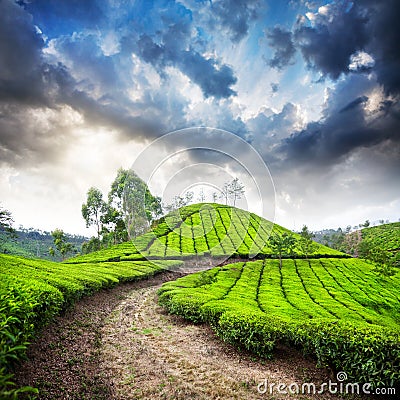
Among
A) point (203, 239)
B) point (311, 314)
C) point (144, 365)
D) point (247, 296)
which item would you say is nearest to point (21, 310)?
point (144, 365)

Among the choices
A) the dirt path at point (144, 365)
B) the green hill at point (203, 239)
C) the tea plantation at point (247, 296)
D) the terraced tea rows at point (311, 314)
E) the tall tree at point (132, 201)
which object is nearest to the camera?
the dirt path at point (144, 365)

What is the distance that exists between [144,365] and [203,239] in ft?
141

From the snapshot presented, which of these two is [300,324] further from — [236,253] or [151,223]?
[151,223]

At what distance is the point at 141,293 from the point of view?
2216 cm

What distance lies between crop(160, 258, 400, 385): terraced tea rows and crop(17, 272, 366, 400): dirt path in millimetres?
718

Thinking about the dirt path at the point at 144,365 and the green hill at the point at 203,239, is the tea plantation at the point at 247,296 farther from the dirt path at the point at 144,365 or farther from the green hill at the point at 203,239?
the dirt path at the point at 144,365

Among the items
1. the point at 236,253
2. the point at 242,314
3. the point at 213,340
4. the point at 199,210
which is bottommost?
the point at 213,340

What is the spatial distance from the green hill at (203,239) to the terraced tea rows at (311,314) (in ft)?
38.2

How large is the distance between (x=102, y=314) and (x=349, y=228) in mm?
154659

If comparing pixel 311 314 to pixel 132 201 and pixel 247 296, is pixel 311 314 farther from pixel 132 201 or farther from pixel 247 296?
pixel 132 201

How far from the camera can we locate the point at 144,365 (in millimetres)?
→ 9055

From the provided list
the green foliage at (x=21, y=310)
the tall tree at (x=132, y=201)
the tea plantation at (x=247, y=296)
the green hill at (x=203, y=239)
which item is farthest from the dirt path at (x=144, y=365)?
the tall tree at (x=132, y=201)

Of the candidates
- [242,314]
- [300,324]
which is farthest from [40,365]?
[300,324]

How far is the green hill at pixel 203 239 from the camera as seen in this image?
1672 inches
